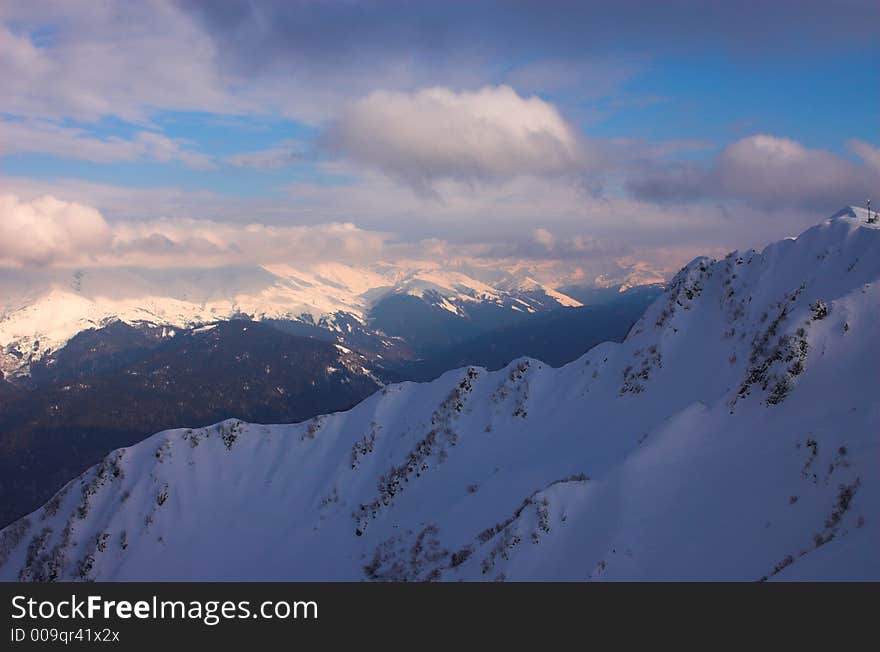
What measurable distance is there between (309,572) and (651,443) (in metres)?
36.1

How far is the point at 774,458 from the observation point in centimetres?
2811

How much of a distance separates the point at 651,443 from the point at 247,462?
55391 mm

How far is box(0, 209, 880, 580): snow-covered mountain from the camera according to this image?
25.4 metres

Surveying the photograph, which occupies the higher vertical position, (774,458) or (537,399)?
(537,399)

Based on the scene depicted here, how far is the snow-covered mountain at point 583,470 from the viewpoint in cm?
2542

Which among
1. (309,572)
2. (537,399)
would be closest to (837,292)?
(537,399)

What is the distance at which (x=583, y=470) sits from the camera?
41.3 m

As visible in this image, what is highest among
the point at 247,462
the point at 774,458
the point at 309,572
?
the point at 247,462
